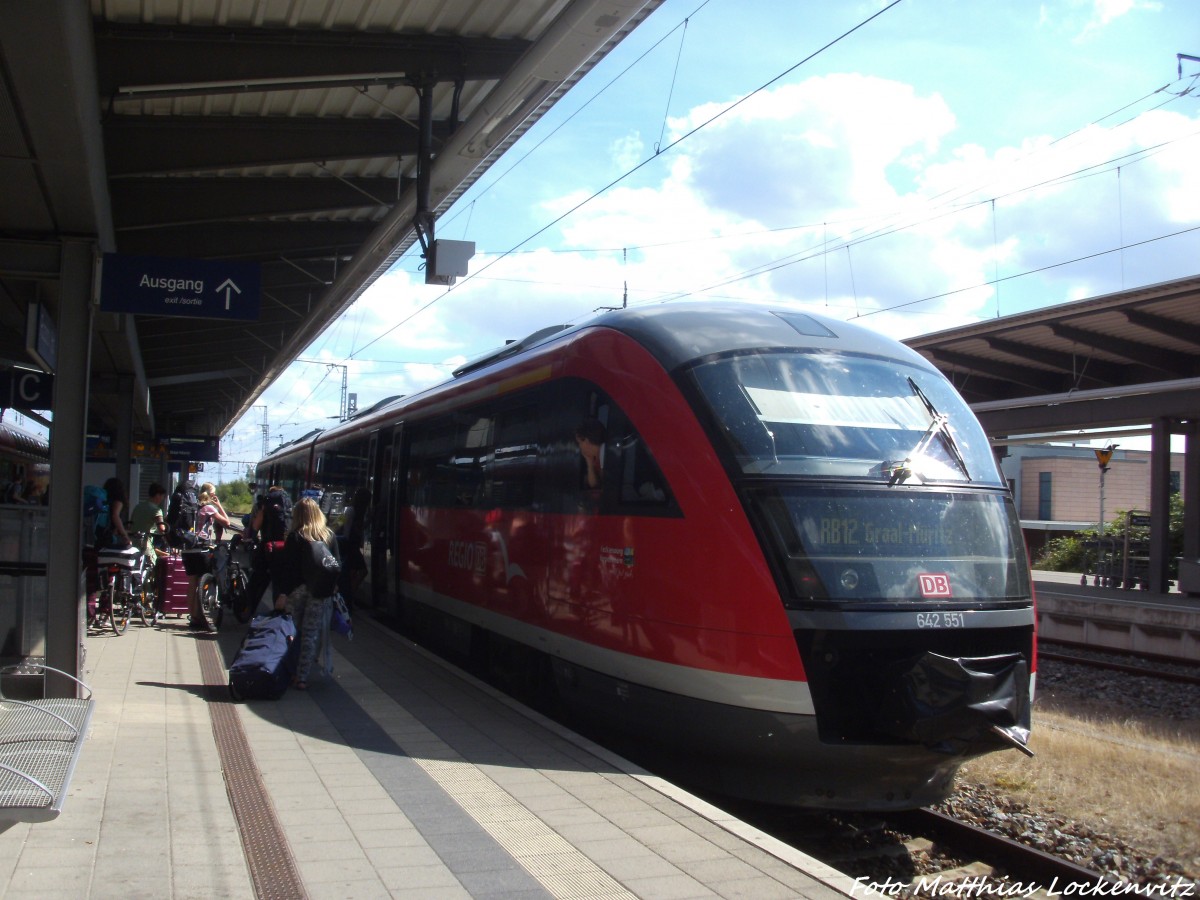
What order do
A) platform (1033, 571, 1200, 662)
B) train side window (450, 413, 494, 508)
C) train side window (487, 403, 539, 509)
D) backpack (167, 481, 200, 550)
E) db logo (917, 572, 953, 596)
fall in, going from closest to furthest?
db logo (917, 572, 953, 596) < train side window (487, 403, 539, 509) < train side window (450, 413, 494, 508) < backpack (167, 481, 200, 550) < platform (1033, 571, 1200, 662)

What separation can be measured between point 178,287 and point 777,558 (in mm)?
4987

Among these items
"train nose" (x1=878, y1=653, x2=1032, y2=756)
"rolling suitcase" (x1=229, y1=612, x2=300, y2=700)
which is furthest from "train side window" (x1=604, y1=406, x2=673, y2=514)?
"rolling suitcase" (x1=229, y1=612, x2=300, y2=700)

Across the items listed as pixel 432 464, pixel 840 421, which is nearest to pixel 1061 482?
pixel 432 464

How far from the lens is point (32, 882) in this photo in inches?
164

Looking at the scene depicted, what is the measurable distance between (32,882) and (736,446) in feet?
13.4

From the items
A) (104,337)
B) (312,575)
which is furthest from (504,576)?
(104,337)

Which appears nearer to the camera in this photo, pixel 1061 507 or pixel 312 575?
pixel 312 575

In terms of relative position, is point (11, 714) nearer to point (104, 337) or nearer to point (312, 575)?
point (312, 575)

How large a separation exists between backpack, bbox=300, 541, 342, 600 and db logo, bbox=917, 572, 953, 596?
447 centimetres

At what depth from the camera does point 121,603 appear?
1191cm

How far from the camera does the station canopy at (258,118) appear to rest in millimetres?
6094

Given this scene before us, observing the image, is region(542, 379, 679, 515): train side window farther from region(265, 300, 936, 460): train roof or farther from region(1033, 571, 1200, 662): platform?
region(1033, 571, 1200, 662): platform

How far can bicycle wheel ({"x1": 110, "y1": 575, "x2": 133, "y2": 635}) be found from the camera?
453 inches

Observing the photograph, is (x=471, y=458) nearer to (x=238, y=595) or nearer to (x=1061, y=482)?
(x=238, y=595)
